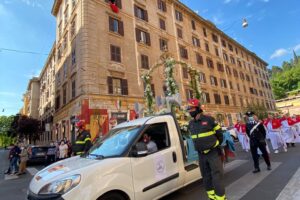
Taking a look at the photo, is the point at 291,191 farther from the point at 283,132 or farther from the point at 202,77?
the point at 202,77

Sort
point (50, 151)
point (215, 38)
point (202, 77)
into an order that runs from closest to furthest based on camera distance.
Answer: point (50, 151) < point (202, 77) < point (215, 38)

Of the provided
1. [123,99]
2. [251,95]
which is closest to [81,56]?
[123,99]

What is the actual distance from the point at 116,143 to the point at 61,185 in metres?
1.36

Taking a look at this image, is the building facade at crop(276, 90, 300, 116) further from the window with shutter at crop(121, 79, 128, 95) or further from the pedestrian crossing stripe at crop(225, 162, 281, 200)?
the pedestrian crossing stripe at crop(225, 162, 281, 200)

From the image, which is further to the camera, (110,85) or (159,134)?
(110,85)

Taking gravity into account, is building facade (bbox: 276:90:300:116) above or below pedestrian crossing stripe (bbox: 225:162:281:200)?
above

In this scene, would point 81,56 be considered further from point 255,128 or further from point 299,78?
point 299,78

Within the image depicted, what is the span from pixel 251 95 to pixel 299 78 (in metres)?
42.8

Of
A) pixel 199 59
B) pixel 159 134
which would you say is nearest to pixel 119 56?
pixel 199 59

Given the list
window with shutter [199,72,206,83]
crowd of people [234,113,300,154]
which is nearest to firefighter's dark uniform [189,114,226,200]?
crowd of people [234,113,300,154]

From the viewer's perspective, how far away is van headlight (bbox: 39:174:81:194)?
3.02m

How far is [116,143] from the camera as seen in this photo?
421cm

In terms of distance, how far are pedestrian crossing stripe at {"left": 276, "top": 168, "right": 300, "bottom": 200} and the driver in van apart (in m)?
2.57

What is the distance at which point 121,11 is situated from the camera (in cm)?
2045
